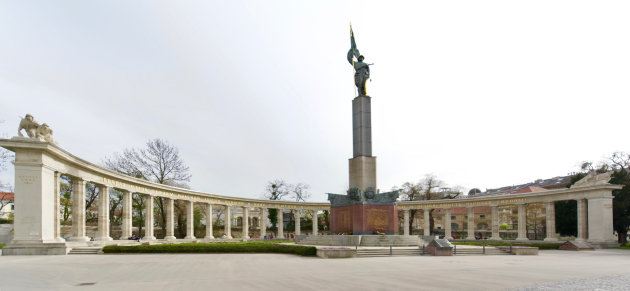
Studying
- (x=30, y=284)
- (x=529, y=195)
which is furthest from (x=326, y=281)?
(x=529, y=195)

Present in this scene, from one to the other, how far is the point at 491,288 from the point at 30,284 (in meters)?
13.3

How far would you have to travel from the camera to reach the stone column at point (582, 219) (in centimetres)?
3925

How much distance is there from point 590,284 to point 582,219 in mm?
32095

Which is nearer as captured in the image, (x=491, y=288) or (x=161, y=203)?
(x=491, y=288)

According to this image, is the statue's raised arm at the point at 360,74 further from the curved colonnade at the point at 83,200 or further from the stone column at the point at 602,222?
the stone column at the point at 602,222

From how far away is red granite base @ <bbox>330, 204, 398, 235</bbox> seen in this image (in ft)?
94.7

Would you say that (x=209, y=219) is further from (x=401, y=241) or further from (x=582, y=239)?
(x=582, y=239)

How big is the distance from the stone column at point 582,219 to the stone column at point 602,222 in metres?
1.27

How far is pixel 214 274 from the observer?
47.8 ft

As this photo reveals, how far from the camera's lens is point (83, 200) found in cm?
2962

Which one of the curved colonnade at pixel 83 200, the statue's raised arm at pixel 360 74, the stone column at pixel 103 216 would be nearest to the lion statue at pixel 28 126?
the curved colonnade at pixel 83 200

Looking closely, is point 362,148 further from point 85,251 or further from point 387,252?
point 85,251

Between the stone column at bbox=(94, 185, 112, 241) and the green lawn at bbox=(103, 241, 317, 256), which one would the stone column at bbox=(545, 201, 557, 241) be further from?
the stone column at bbox=(94, 185, 112, 241)

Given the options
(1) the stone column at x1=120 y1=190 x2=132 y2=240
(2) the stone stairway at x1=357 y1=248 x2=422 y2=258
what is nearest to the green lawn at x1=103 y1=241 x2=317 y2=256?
(2) the stone stairway at x1=357 y1=248 x2=422 y2=258
